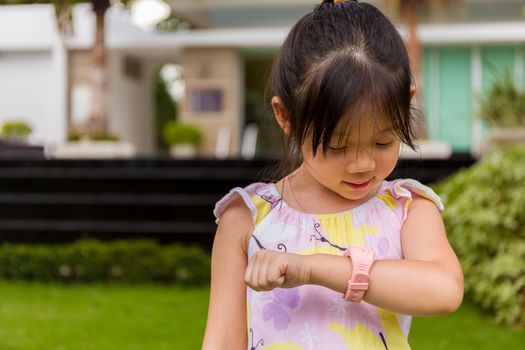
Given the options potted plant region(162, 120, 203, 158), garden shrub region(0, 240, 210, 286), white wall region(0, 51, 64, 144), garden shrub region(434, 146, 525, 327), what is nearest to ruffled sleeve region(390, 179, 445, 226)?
garden shrub region(434, 146, 525, 327)

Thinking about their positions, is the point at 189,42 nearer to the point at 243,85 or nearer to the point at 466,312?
the point at 243,85

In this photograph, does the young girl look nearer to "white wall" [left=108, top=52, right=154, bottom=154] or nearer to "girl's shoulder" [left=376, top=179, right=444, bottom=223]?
"girl's shoulder" [left=376, top=179, right=444, bottom=223]

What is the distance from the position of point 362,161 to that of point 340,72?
0.47 feet

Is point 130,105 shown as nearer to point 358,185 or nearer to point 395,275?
point 358,185

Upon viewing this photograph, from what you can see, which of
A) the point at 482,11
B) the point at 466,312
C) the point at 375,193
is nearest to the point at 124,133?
the point at 482,11

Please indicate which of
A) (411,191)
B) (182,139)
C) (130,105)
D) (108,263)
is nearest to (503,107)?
(108,263)

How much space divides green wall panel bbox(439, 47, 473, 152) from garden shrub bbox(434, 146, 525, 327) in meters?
11.0

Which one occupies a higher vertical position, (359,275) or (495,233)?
(359,275)

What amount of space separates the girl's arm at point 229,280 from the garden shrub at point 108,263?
7.23 metres

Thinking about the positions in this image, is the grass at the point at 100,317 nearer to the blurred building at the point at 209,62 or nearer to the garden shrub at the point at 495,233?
the garden shrub at the point at 495,233

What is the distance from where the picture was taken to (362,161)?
1.25 meters

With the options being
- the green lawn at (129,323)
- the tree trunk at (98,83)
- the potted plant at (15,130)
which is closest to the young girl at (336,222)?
the green lawn at (129,323)

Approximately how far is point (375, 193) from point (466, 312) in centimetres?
545

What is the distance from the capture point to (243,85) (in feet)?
64.7
